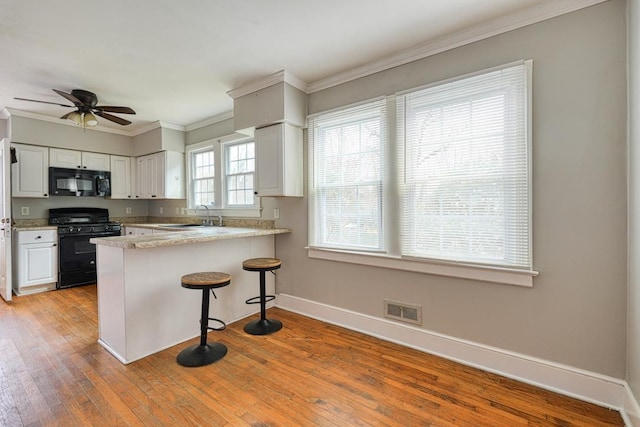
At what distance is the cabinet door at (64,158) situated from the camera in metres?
4.64

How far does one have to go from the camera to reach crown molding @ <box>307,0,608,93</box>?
201 cm

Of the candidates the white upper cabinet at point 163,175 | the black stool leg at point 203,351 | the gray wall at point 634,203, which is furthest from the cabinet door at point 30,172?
the gray wall at point 634,203

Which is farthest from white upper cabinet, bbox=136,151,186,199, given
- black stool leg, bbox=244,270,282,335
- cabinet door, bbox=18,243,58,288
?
black stool leg, bbox=244,270,282,335

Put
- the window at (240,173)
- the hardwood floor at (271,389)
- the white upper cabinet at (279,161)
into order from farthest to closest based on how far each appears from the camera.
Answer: the window at (240,173) < the white upper cabinet at (279,161) < the hardwood floor at (271,389)

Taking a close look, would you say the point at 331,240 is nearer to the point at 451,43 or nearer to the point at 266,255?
the point at 266,255

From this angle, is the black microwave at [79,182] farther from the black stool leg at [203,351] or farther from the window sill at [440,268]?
the window sill at [440,268]

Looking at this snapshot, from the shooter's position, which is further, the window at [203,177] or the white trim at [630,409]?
the window at [203,177]

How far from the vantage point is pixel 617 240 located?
6.07 ft

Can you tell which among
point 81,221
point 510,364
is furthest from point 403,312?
point 81,221

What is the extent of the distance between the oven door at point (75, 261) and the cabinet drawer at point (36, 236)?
10cm

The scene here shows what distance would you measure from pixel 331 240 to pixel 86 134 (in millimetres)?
4588

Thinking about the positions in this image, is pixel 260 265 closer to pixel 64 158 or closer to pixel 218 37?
pixel 218 37

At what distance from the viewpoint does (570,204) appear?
6.52ft

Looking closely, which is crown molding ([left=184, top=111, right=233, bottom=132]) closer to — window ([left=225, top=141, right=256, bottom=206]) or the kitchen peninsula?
window ([left=225, top=141, right=256, bottom=206])
